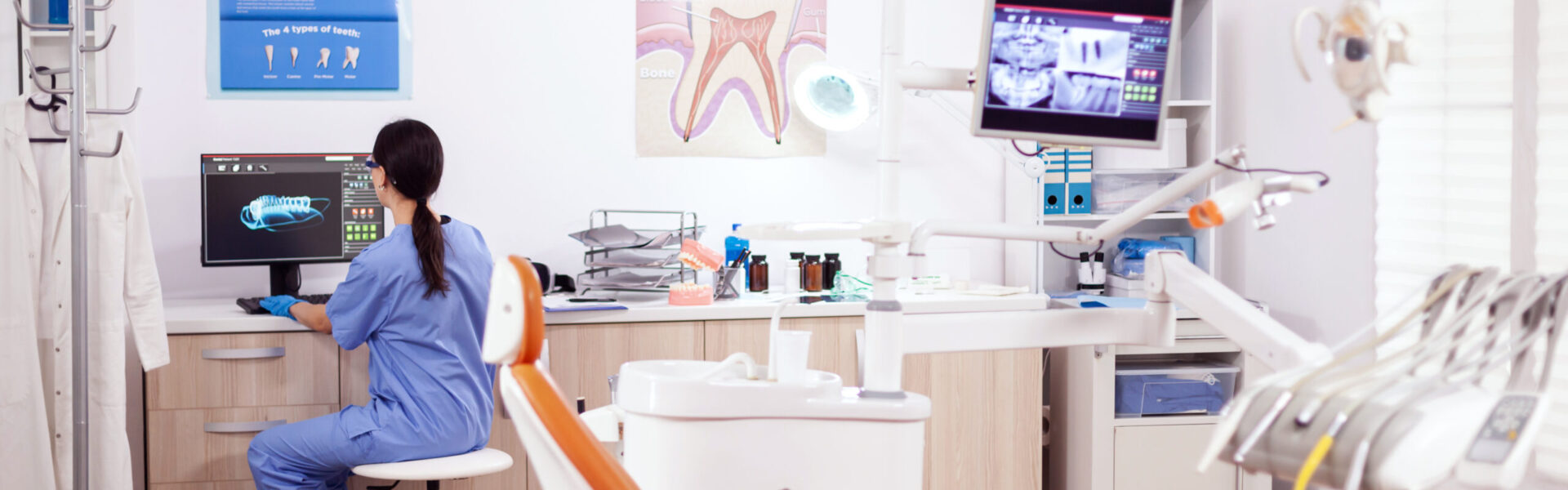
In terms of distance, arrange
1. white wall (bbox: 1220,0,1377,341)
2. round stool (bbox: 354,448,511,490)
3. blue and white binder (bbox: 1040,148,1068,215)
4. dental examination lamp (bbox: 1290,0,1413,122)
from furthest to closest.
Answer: blue and white binder (bbox: 1040,148,1068,215), white wall (bbox: 1220,0,1377,341), round stool (bbox: 354,448,511,490), dental examination lamp (bbox: 1290,0,1413,122)

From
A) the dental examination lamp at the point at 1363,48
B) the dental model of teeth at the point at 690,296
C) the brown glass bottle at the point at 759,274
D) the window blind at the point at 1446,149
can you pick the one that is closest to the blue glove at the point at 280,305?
the dental model of teeth at the point at 690,296

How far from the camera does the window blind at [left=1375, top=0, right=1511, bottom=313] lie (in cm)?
258

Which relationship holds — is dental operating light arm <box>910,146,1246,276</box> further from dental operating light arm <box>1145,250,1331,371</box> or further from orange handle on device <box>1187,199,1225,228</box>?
orange handle on device <box>1187,199,1225,228</box>

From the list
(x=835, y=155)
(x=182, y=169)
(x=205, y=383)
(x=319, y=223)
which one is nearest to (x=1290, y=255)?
(x=835, y=155)

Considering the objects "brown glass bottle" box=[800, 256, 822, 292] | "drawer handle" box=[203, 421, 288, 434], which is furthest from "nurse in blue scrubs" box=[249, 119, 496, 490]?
"brown glass bottle" box=[800, 256, 822, 292]

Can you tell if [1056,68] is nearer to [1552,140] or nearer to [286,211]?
[1552,140]

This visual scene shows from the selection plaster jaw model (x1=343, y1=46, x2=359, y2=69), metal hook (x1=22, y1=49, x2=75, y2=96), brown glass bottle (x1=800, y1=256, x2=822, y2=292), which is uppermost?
plaster jaw model (x1=343, y1=46, x2=359, y2=69)

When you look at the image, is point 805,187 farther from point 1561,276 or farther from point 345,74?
point 1561,276

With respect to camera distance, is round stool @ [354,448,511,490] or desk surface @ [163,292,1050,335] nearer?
round stool @ [354,448,511,490]

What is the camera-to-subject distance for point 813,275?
328cm

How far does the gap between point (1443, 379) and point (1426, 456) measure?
0.14 m

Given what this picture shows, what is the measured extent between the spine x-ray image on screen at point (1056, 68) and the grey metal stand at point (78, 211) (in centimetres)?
199

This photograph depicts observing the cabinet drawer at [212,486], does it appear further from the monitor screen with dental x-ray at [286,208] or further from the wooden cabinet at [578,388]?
the monitor screen with dental x-ray at [286,208]

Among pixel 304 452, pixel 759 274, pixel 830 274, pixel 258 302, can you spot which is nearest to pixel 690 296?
pixel 759 274
